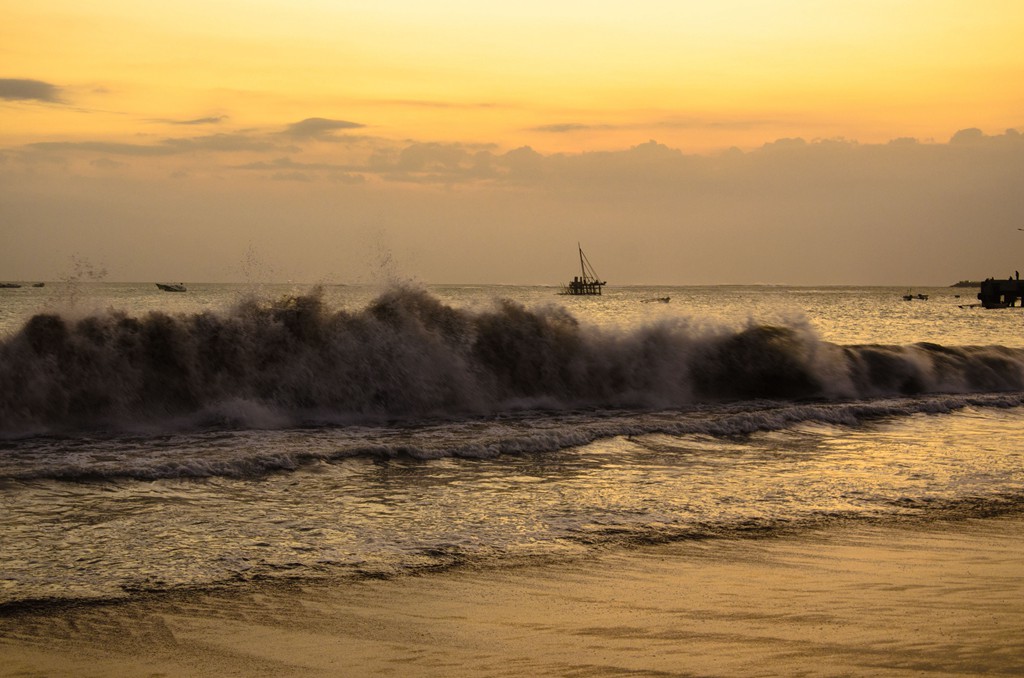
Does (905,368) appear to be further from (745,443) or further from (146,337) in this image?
(146,337)

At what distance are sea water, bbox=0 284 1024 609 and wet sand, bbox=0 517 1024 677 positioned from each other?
508 mm

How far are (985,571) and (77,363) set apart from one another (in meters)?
14.1

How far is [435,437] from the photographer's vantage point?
13695 mm

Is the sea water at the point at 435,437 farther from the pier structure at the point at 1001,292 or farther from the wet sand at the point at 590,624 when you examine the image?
the pier structure at the point at 1001,292

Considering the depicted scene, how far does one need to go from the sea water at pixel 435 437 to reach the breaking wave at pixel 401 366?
53 mm

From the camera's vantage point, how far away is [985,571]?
22.7 feet

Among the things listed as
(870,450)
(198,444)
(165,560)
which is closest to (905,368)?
(870,450)

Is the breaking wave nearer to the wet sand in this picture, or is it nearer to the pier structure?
the wet sand

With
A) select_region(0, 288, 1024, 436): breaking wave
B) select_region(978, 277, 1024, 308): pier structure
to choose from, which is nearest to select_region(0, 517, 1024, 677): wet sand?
select_region(0, 288, 1024, 436): breaking wave

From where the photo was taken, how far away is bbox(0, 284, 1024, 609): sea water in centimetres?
765

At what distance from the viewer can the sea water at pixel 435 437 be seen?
7.65 meters

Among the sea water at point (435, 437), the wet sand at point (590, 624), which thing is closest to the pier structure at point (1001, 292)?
the sea water at point (435, 437)

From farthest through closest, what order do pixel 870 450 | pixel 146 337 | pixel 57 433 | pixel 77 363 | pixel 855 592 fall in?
pixel 146 337, pixel 77 363, pixel 57 433, pixel 870 450, pixel 855 592

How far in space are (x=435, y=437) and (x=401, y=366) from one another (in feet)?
15.2
